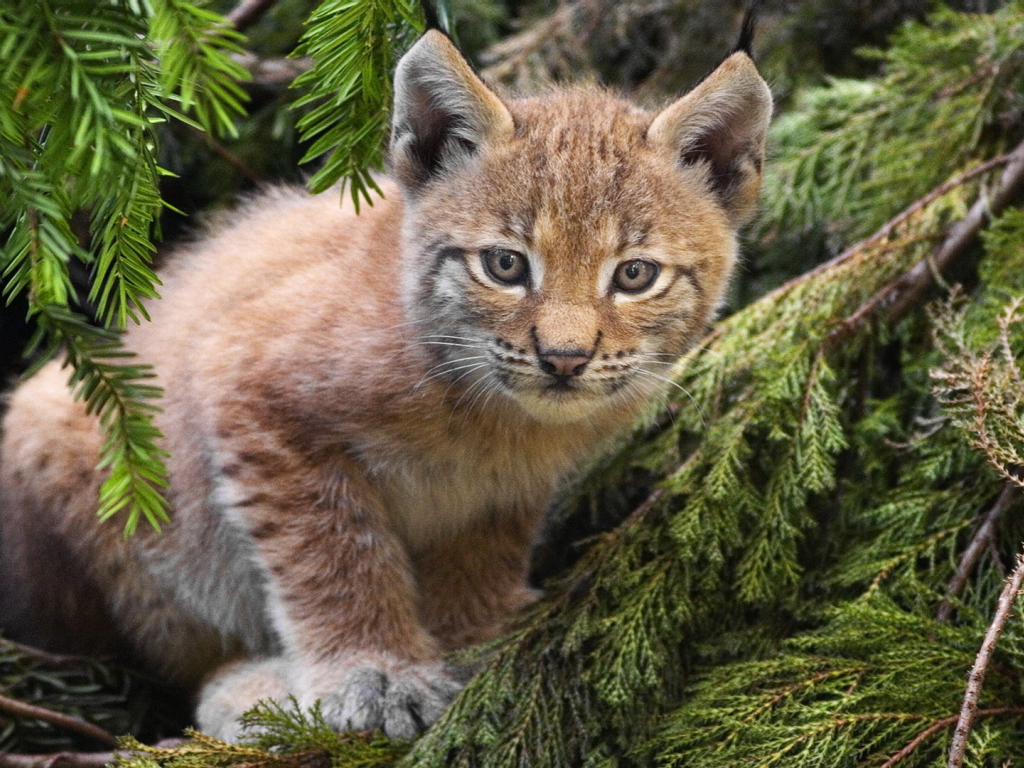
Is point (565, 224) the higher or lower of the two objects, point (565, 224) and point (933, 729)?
the higher

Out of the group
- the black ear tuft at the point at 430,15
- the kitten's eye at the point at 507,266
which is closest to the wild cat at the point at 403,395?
the kitten's eye at the point at 507,266

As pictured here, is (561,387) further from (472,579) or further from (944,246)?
(944,246)

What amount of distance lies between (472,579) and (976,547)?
1.61 meters

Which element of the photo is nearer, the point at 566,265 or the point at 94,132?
the point at 94,132

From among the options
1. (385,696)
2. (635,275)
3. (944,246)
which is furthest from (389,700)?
(944,246)

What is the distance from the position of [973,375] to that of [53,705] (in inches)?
118

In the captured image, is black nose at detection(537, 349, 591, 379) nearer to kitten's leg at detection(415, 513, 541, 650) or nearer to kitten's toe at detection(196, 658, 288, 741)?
kitten's leg at detection(415, 513, 541, 650)

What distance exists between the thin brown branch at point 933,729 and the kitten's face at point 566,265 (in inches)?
43.5

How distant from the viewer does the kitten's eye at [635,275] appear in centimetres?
288

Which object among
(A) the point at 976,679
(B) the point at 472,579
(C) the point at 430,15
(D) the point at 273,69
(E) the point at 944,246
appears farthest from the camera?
(D) the point at 273,69

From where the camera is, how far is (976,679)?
2.11 m

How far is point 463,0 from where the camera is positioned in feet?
16.7

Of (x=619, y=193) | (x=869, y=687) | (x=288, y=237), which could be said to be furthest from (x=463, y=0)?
(x=869, y=687)

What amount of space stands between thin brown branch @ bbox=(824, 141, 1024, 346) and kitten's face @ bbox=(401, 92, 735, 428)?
1.96 ft
